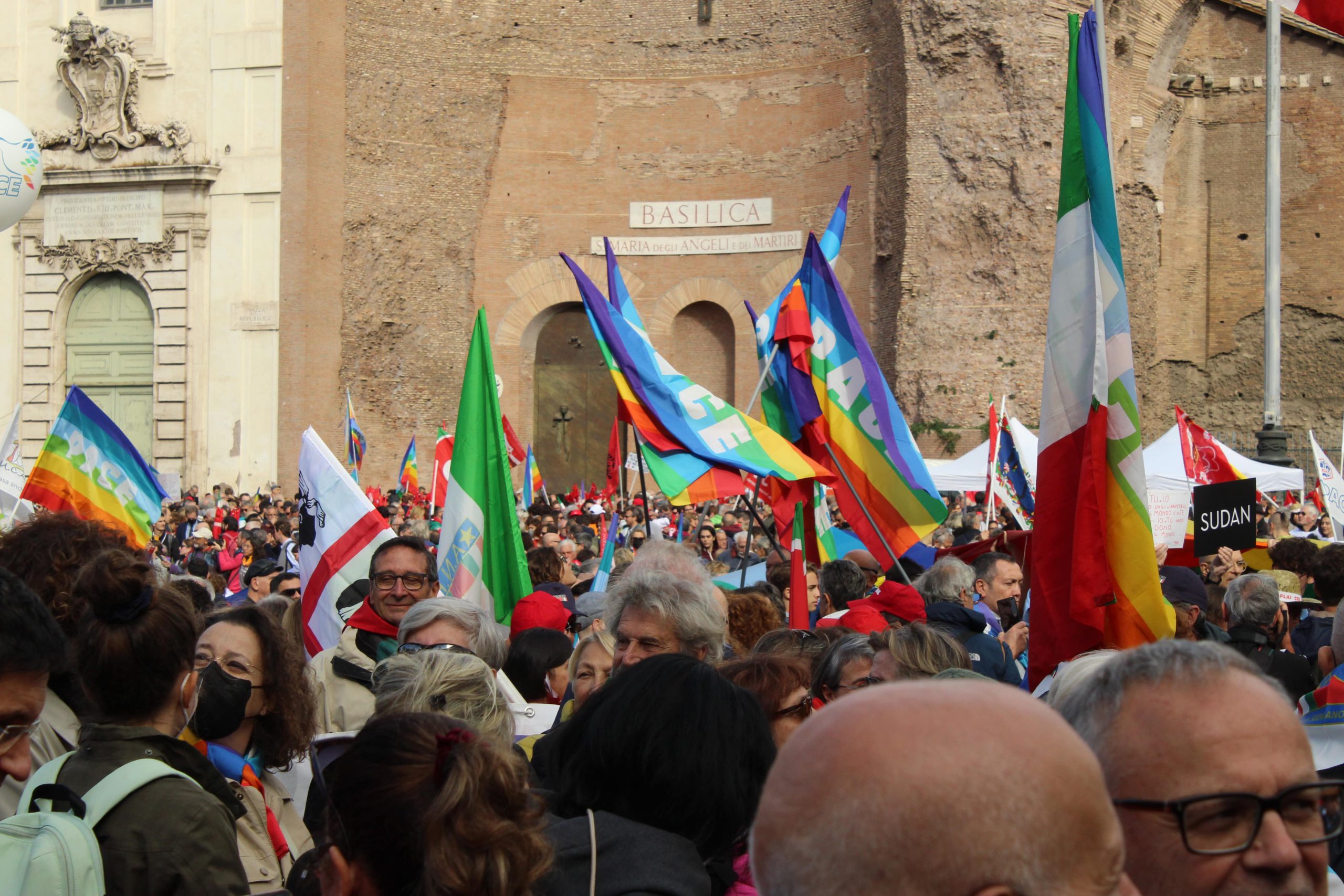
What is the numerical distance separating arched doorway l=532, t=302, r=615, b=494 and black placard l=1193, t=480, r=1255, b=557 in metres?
17.2

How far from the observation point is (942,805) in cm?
129

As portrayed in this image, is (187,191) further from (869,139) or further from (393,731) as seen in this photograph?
(393,731)

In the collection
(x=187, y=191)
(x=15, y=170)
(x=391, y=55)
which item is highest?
(x=391, y=55)

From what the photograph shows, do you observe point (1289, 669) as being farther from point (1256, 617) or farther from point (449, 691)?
point (449, 691)

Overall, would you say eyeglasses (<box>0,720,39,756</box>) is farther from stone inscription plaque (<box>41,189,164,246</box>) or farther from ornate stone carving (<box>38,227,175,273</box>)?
stone inscription plaque (<box>41,189,164,246</box>)

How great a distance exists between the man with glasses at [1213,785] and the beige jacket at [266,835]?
170 centimetres

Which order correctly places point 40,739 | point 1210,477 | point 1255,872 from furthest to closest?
point 1210,477, point 40,739, point 1255,872

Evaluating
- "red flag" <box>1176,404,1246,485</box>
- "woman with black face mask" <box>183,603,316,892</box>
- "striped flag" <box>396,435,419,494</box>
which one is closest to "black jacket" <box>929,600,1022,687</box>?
"woman with black face mask" <box>183,603,316,892</box>

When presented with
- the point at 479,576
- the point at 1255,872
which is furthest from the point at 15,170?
the point at 1255,872

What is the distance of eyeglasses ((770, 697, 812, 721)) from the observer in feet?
11.4

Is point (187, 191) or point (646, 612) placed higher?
point (187, 191)

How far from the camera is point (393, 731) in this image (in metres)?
2.30

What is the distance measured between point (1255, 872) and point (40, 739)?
2569 millimetres

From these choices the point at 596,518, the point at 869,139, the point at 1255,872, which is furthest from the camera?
the point at 869,139
